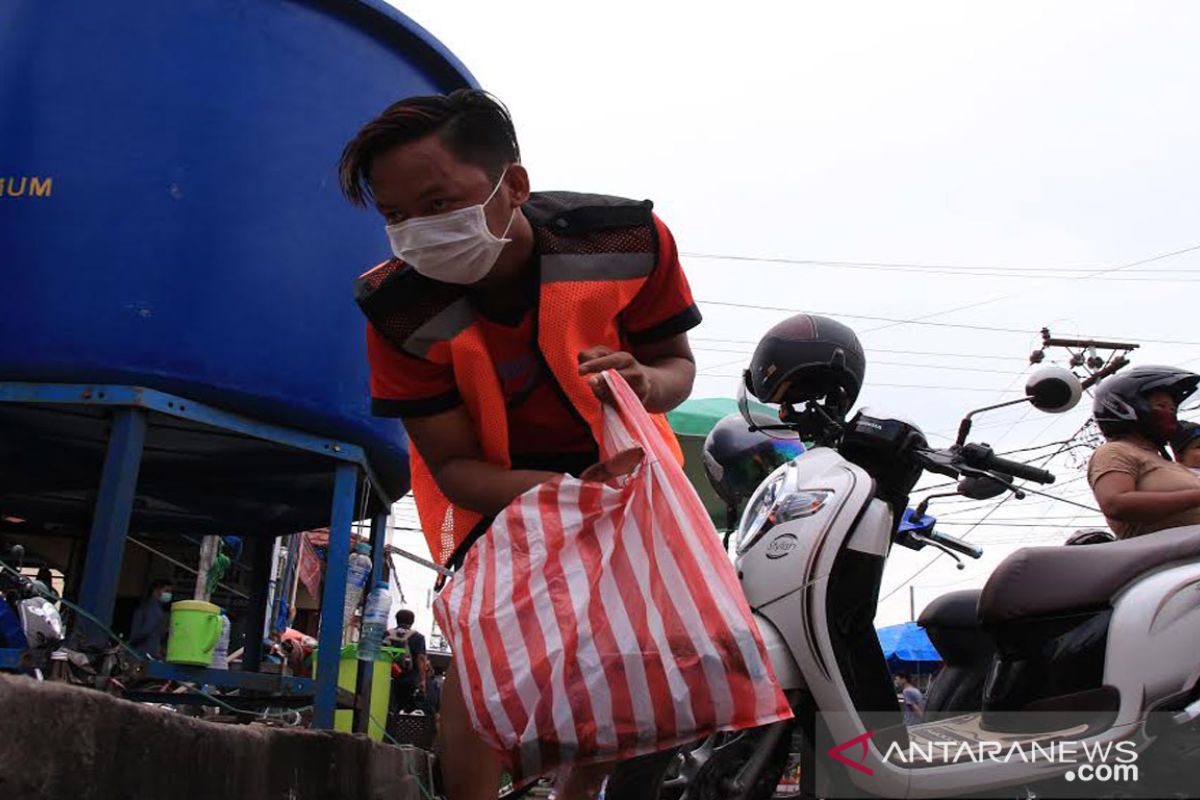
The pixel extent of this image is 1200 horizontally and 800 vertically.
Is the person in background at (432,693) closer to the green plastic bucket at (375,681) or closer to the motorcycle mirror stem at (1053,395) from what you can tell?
the green plastic bucket at (375,681)

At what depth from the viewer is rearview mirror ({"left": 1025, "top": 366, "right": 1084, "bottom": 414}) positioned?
281 centimetres

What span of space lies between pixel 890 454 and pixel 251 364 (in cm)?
222

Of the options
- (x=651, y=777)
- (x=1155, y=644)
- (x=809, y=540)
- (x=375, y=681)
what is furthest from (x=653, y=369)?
(x=375, y=681)

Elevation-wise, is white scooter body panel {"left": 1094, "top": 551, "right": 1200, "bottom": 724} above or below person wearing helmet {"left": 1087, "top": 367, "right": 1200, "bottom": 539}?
below

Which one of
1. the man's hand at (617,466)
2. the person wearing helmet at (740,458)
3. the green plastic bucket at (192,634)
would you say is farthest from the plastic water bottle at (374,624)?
the man's hand at (617,466)

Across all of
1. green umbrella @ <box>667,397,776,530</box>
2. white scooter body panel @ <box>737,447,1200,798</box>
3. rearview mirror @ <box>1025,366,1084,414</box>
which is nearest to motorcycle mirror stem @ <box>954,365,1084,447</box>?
rearview mirror @ <box>1025,366,1084,414</box>

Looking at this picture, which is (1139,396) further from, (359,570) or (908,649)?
(908,649)

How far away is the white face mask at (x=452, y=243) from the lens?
187cm

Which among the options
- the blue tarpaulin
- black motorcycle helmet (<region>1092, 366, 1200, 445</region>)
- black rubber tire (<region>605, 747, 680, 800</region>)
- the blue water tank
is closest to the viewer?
black rubber tire (<region>605, 747, 680, 800</region>)

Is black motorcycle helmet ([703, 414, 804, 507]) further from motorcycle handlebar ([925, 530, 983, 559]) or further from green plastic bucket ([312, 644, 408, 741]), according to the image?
green plastic bucket ([312, 644, 408, 741])

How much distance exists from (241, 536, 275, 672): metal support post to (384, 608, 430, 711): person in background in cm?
361

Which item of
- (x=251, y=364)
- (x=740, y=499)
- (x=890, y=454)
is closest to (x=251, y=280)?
(x=251, y=364)

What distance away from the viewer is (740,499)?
394 cm

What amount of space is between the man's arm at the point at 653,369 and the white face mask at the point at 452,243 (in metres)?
0.28
